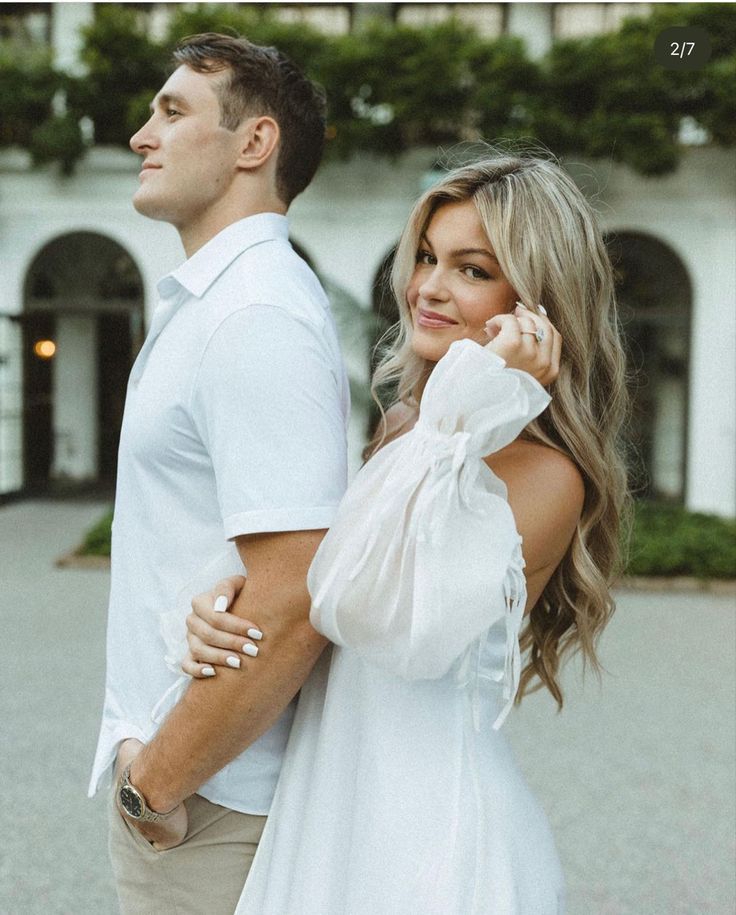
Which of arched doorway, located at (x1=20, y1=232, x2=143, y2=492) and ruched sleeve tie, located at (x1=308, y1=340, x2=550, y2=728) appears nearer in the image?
ruched sleeve tie, located at (x1=308, y1=340, x2=550, y2=728)

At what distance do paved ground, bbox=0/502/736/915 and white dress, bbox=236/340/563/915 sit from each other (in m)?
2.34

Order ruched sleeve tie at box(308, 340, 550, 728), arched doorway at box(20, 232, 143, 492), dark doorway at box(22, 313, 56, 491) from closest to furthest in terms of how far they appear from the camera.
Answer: ruched sleeve tie at box(308, 340, 550, 728) < arched doorway at box(20, 232, 143, 492) < dark doorway at box(22, 313, 56, 491)

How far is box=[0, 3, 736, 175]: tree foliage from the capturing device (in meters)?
11.7

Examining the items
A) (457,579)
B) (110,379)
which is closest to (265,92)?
(457,579)

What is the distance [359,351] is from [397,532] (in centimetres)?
1039

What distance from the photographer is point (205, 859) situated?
143 centimetres

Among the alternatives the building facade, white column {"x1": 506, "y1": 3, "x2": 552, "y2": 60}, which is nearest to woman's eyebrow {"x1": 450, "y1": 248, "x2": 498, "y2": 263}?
the building facade

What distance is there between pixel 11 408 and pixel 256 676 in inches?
556

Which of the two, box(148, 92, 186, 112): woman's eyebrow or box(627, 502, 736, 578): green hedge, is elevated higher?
box(148, 92, 186, 112): woman's eyebrow

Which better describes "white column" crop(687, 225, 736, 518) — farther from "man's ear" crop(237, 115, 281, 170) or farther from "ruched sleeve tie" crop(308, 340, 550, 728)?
"ruched sleeve tie" crop(308, 340, 550, 728)

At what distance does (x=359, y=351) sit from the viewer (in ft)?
37.7

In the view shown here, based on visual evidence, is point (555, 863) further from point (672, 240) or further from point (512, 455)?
point (672, 240)

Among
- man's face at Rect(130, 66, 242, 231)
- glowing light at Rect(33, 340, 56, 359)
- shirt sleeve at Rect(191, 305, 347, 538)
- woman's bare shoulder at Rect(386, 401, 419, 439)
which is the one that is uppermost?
man's face at Rect(130, 66, 242, 231)

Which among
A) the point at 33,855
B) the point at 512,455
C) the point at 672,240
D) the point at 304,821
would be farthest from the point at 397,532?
the point at 672,240
